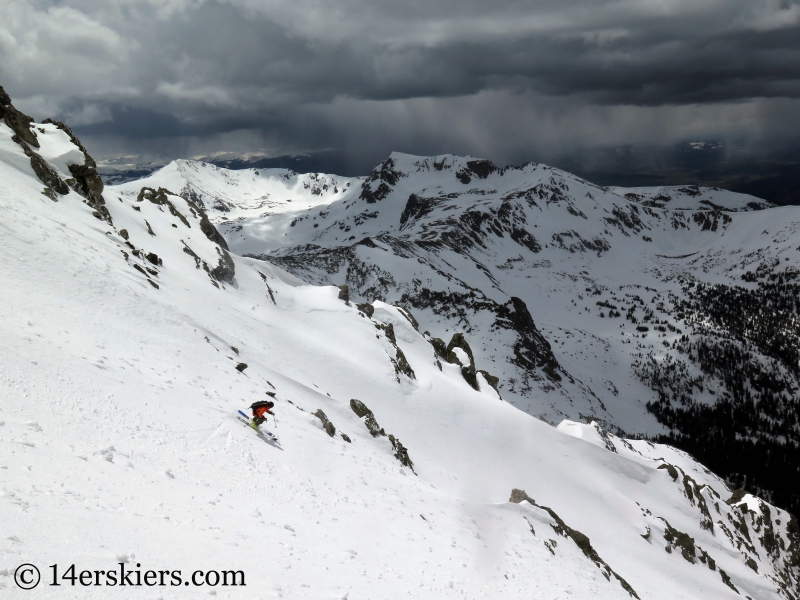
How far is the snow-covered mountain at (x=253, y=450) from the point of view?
11281 mm

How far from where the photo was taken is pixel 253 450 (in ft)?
58.7

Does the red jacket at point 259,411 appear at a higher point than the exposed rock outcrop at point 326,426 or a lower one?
higher

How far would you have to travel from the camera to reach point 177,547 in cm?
1060

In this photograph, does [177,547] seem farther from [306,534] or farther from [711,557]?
[711,557]

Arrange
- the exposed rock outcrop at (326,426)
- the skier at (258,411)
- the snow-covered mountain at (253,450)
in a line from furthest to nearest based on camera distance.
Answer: the exposed rock outcrop at (326,426), the skier at (258,411), the snow-covered mountain at (253,450)

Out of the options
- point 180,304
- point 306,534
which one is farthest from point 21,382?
point 180,304

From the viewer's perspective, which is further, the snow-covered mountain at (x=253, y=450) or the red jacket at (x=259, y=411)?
the red jacket at (x=259, y=411)

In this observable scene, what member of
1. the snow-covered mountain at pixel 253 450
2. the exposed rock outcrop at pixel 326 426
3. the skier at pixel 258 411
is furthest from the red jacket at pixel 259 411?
the exposed rock outcrop at pixel 326 426

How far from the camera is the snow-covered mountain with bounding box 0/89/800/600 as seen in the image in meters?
11.3

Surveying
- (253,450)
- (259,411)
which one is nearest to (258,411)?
(259,411)

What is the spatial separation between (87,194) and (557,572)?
52.7m

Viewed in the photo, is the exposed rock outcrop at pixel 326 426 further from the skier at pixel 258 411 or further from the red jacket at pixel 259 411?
the red jacket at pixel 259 411

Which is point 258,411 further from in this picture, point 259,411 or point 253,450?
point 253,450

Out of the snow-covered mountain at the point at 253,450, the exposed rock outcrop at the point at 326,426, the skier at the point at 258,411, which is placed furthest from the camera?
the exposed rock outcrop at the point at 326,426
